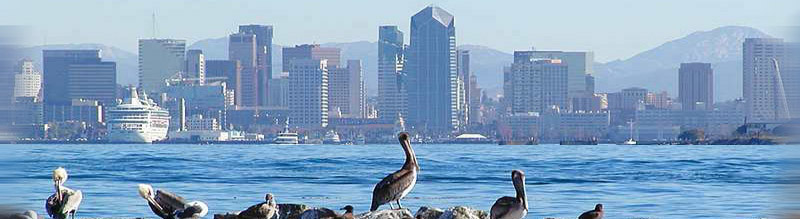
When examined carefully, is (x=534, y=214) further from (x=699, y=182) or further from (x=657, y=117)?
(x=657, y=117)

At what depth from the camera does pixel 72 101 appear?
625 feet

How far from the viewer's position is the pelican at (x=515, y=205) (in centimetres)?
681

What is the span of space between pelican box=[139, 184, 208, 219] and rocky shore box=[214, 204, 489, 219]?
0.71 feet

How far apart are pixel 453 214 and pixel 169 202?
6.47 feet

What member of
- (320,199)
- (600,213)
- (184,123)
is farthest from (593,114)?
(600,213)

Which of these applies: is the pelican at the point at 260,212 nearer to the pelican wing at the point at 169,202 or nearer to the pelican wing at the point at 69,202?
the pelican wing at the point at 169,202

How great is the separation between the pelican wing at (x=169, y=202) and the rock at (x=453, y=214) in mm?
1383

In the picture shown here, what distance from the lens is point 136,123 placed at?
505 ft

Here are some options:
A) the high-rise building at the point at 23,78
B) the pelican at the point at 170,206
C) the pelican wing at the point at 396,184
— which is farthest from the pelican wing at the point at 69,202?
the pelican wing at the point at 396,184

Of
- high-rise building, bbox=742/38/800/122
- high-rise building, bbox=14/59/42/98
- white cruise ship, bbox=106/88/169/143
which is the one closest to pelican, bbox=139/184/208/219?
high-rise building, bbox=14/59/42/98

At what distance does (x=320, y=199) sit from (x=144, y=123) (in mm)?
132091

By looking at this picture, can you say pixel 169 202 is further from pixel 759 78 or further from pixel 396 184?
pixel 759 78

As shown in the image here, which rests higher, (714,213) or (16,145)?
(16,145)

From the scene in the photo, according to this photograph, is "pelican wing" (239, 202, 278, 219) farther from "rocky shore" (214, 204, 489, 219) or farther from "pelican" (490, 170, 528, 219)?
"pelican" (490, 170, 528, 219)
